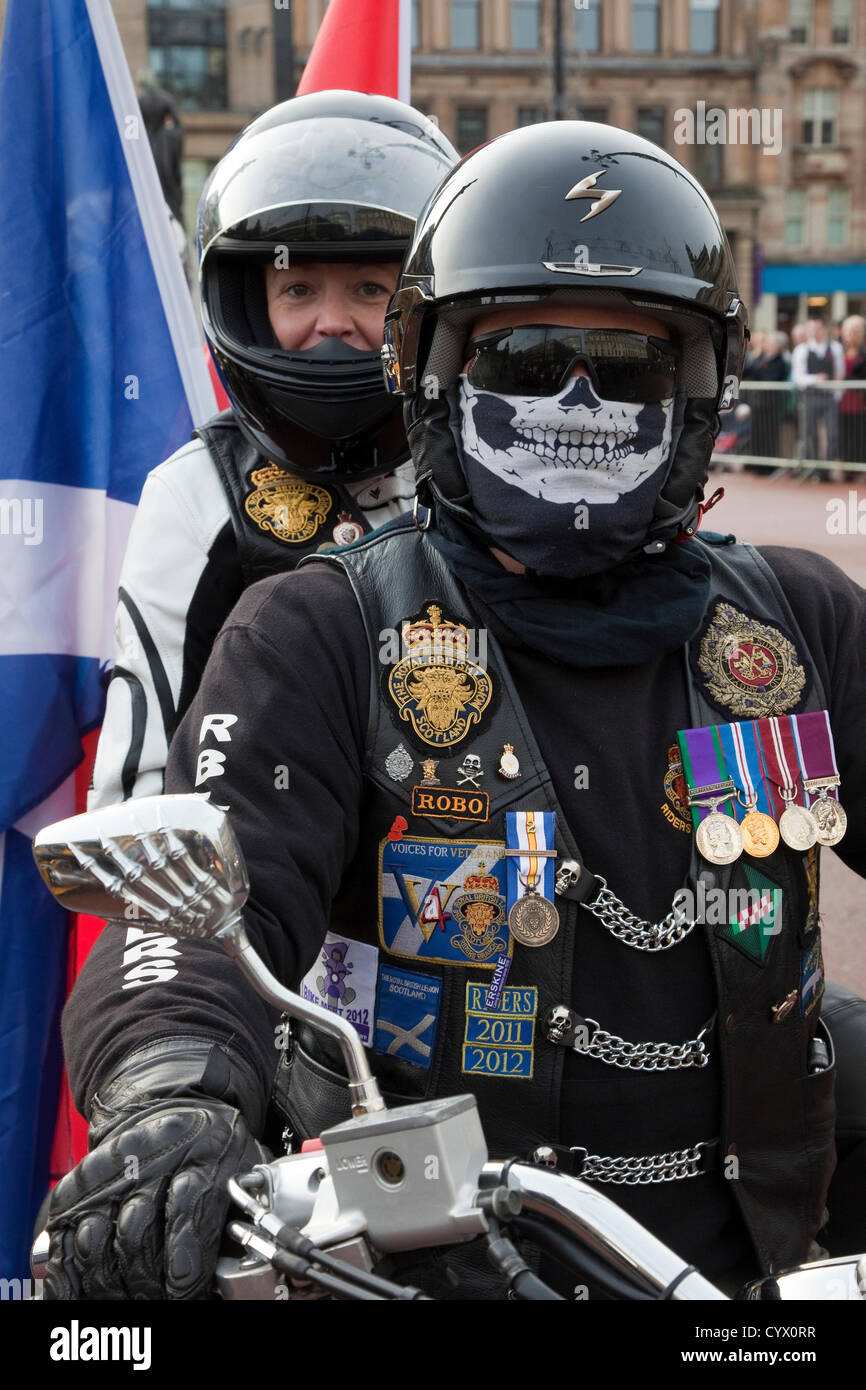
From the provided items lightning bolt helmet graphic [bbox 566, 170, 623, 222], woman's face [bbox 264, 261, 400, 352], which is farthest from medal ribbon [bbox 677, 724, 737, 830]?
woman's face [bbox 264, 261, 400, 352]

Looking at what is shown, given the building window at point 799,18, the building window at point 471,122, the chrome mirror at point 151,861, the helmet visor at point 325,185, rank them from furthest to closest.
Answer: the building window at point 471,122 < the building window at point 799,18 < the helmet visor at point 325,185 < the chrome mirror at point 151,861

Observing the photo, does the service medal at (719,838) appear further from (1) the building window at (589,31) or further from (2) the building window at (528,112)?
(1) the building window at (589,31)

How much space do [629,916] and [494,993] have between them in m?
0.17

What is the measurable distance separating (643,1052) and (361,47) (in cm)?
324

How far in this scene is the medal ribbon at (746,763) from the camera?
1986 mm

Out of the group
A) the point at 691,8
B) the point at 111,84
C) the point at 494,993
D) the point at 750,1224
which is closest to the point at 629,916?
the point at 494,993

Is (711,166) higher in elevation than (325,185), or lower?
higher

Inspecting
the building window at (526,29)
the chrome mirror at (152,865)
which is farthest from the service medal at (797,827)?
the building window at (526,29)

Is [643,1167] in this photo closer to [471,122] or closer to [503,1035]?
[503,1035]

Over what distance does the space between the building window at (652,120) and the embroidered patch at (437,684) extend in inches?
1980

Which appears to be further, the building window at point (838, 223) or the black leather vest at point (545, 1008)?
the building window at point (838, 223)

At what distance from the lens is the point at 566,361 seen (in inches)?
79.0

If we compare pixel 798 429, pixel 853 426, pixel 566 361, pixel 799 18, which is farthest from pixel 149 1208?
pixel 799 18

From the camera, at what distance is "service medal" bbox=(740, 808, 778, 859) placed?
1962 mm
